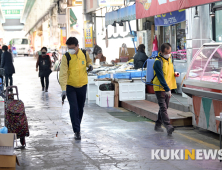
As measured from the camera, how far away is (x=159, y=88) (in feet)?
23.4

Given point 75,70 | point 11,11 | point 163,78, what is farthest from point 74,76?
point 11,11

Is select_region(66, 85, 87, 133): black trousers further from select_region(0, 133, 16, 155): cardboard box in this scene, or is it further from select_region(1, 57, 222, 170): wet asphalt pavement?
select_region(0, 133, 16, 155): cardboard box

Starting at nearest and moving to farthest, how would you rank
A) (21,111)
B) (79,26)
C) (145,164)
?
(145,164), (21,111), (79,26)

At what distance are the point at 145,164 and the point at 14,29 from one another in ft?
350

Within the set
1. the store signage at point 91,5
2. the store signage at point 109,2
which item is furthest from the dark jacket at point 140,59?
the store signage at point 91,5

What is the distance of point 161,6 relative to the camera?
31.4 ft

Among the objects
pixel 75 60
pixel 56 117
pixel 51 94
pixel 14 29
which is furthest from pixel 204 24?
pixel 14 29

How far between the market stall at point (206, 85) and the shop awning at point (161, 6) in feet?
3.45

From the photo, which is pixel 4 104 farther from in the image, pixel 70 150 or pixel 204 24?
pixel 204 24

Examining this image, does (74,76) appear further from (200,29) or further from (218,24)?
(218,24)

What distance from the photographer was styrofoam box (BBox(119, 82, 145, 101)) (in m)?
11.1

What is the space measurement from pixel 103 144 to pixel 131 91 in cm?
475

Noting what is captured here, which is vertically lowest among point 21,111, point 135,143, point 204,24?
point 135,143

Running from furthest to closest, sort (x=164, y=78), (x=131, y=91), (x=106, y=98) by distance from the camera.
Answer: (x=131, y=91) < (x=106, y=98) < (x=164, y=78)
